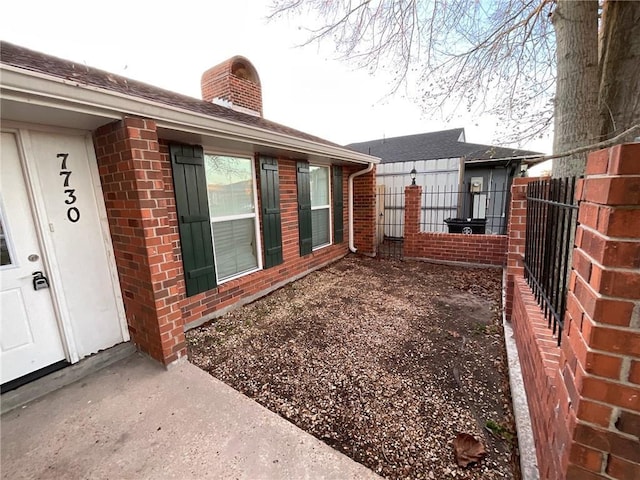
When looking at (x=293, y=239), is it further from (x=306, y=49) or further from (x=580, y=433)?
(x=580, y=433)

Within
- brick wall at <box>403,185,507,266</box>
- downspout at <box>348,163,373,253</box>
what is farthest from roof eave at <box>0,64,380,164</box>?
brick wall at <box>403,185,507,266</box>

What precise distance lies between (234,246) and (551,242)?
3.52 meters

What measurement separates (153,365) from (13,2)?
3.55m

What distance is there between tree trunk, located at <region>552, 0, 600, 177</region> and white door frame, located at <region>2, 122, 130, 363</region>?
4971mm

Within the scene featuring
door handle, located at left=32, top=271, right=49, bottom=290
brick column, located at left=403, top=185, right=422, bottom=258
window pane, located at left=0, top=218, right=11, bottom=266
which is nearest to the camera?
window pane, located at left=0, top=218, right=11, bottom=266

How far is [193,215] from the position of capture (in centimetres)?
312

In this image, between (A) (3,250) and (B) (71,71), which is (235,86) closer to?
(B) (71,71)

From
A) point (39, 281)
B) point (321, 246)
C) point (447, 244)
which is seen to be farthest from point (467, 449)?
Answer: point (447, 244)

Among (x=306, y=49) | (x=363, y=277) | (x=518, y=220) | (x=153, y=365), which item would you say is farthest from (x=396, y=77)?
(x=153, y=365)

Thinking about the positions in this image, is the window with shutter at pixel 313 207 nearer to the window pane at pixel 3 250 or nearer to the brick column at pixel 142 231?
the brick column at pixel 142 231

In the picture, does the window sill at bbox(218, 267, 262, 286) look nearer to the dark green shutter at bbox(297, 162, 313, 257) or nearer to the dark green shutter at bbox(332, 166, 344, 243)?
the dark green shutter at bbox(297, 162, 313, 257)

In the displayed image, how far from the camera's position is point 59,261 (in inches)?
86.8

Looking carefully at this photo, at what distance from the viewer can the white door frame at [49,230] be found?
199cm

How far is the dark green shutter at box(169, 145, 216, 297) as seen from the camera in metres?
2.97
